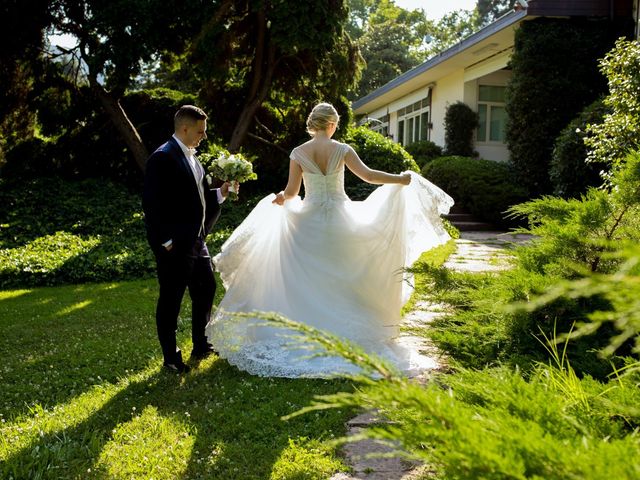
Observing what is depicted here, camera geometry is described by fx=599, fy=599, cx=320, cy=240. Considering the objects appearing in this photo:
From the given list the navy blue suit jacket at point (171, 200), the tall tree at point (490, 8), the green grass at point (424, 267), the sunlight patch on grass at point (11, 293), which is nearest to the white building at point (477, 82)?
the green grass at point (424, 267)

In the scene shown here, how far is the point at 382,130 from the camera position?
34031 mm

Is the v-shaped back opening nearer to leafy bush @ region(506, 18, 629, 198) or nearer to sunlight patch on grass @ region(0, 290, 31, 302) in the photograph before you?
sunlight patch on grass @ region(0, 290, 31, 302)

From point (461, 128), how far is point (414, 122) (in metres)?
7.02

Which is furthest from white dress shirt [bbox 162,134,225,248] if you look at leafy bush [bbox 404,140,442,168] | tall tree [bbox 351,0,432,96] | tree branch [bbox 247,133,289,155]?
tall tree [bbox 351,0,432,96]

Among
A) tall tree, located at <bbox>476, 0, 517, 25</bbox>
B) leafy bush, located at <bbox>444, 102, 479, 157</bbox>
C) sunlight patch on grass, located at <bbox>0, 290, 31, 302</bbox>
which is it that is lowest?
sunlight patch on grass, located at <bbox>0, 290, 31, 302</bbox>

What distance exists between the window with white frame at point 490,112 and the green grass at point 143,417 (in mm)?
17461

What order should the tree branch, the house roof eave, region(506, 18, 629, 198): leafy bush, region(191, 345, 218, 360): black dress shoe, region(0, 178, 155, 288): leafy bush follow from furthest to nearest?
the tree branch < the house roof eave < region(506, 18, 629, 198): leafy bush < region(0, 178, 155, 288): leafy bush < region(191, 345, 218, 360): black dress shoe

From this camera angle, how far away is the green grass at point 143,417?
333 cm

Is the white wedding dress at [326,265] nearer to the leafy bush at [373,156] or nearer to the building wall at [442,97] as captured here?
the leafy bush at [373,156]

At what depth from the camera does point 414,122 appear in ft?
90.7

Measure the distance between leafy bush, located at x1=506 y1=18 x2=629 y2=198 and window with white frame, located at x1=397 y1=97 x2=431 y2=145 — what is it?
348 inches

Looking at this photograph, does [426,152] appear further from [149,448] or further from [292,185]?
[149,448]

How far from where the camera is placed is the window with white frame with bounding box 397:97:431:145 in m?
25.8

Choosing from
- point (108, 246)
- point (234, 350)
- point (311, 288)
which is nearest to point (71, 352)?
point (234, 350)
